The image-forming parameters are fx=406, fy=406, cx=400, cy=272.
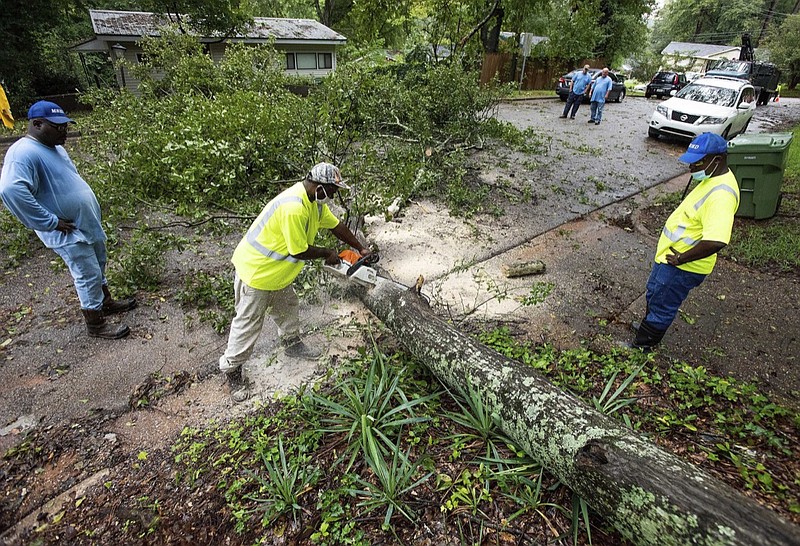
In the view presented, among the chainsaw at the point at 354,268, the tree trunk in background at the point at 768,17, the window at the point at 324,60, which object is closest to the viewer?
the chainsaw at the point at 354,268

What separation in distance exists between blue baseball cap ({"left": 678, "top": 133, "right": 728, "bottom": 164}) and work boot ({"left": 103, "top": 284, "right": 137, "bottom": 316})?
16.6 ft

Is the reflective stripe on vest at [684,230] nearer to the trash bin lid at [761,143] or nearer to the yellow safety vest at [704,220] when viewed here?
the yellow safety vest at [704,220]

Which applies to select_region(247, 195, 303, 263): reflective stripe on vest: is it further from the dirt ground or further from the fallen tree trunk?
the fallen tree trunk

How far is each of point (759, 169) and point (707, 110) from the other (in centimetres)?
577

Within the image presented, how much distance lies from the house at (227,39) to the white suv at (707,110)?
1353cm

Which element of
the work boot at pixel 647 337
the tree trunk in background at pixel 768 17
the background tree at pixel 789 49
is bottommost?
the work boot at pixel 647 337

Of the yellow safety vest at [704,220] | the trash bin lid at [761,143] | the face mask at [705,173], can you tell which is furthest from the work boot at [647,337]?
the trash bin lid at [761,143]

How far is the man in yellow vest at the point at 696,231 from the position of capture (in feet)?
9.28

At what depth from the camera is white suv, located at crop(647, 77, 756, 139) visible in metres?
10.3

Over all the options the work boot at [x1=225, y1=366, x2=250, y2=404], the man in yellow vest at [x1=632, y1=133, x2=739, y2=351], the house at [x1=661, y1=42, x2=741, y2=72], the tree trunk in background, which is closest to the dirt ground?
the work boot at [x1=225, y1=366, x2=250, y2=404]

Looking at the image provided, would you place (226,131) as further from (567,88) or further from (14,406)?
(567,88)

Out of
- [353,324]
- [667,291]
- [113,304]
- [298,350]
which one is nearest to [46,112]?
[113,304]

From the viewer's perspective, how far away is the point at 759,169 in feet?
19.6

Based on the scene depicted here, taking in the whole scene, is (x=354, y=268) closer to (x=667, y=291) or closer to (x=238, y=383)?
(x=238, y=383)
